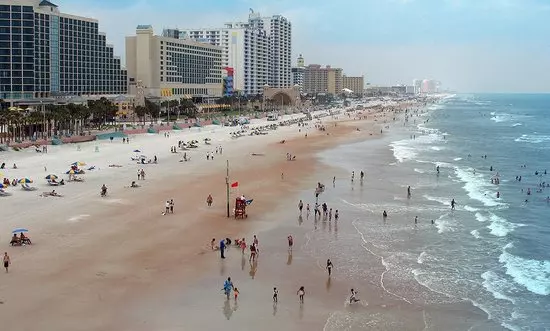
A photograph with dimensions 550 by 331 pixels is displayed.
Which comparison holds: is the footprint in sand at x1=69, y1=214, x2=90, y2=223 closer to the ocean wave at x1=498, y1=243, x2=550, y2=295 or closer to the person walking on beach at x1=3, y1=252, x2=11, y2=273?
the person walking on beach at x1=3, y1=252, x2=11, y2=273

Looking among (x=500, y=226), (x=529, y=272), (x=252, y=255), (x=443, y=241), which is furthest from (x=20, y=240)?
(x=500, y=226)

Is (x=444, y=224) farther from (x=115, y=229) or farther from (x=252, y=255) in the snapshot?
(x=115, y=229)

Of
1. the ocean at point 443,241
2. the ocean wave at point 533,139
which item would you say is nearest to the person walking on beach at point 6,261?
the ocean at point 443,241

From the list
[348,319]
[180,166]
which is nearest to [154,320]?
[348,319]

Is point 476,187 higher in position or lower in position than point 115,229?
higher

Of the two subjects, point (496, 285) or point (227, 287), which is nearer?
point (227, 287)

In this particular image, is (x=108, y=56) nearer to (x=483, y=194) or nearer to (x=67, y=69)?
(x=67, y=69)

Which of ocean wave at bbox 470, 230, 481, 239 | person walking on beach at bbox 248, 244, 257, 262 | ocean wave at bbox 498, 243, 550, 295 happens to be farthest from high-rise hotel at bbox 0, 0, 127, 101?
ocean wave at bbox 498, 243, 550, 295
